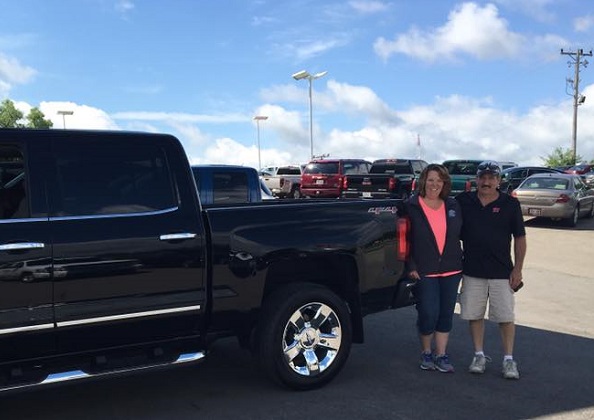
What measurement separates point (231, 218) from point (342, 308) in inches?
46.4

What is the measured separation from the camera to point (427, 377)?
4.83 metres

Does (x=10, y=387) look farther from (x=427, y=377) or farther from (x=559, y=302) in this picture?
(x=559, y=302)

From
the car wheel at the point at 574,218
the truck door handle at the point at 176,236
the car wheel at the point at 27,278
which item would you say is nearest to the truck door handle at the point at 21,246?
the car wheel at the point at 27,278

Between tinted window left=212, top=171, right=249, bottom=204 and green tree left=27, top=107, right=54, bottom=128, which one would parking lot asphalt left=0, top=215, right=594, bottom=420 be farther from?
green tree left=27, top=107, right=54, bottom=128

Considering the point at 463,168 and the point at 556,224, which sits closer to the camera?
the point at 556,224

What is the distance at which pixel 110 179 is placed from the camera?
3.87 meters

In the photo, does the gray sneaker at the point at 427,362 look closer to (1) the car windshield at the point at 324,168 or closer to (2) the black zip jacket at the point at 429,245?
(2) the black zip jacket at the point at 429,245

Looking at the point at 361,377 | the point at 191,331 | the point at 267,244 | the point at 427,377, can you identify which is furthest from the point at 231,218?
the point at 427,377

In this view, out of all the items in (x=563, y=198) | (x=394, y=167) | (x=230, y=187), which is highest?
(x=394, y=167)

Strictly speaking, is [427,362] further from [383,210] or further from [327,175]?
[327,175]

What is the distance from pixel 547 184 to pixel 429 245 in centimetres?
1352

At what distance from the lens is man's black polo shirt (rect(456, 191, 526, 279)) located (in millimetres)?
4828

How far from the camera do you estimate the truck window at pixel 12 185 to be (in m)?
3.55

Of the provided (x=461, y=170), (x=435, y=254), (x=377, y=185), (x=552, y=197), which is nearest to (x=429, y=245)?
(x=435, y=254)
